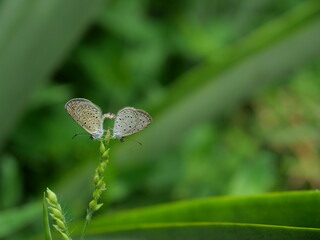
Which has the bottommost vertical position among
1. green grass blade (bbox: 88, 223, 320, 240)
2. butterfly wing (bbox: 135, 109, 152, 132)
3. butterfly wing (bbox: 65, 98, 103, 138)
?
green grass blade (bbox: 88, 223, 320, 240)

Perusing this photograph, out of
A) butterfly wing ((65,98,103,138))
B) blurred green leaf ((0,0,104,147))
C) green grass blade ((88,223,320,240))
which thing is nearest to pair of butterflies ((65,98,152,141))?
butterfly wing ((65,98,103,138))

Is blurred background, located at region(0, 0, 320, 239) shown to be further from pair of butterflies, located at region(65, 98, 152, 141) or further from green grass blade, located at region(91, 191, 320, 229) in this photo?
pair of butterflies, located at region(65, 98, 152, 141)

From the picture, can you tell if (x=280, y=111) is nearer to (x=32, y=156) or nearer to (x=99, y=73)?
(x=99, y=73)

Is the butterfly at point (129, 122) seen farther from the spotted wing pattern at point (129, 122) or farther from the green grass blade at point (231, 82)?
the green grass blade at point (231, 82)

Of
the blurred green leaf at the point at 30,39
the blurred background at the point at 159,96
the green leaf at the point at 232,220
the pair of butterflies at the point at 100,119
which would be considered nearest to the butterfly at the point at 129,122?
the pair of butterflies at the point at 100,119

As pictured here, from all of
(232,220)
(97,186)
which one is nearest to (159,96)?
(232,220)

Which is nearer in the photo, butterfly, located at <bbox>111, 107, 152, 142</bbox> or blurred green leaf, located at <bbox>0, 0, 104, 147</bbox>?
A: butterfly, located at <bbox>111, 107, 152, 142</bbox>

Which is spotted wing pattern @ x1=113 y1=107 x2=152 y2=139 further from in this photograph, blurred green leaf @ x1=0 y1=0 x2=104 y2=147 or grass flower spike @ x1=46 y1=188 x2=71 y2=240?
blurred green leaf @ x1=0 y1=0 x2=104 y2=147

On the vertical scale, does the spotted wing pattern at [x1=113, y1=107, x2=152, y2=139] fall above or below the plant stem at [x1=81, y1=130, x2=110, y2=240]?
above
